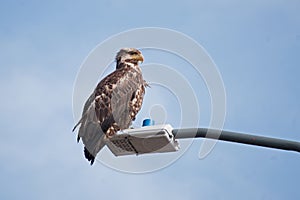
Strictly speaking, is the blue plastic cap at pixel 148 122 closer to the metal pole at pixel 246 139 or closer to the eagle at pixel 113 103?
the metal pole at pixel 246 139

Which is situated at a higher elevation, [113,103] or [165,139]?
[113,103]

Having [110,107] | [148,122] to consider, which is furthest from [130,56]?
[148,122]

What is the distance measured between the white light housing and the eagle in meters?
1.75

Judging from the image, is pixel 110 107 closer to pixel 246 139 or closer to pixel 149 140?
pixel 149 140

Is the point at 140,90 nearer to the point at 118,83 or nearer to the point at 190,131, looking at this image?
the point at 118,83

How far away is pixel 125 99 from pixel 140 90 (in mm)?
500

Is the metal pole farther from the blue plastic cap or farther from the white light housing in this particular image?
the blue plastic cap

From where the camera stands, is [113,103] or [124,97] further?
[124,97]

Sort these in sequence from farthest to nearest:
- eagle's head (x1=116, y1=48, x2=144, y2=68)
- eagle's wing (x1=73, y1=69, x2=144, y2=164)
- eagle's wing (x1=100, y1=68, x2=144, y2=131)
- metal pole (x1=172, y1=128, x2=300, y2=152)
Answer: eagle's head (x1=116, y1=48, x2=144, y2=68), eagle's wing (x1=100, y1=68, x2=144, y2=131), eagle's wing (x1=73, y1=69, x2=144, y2=164), metal pole (x1=172, y1=128, x2=300, y2=152)

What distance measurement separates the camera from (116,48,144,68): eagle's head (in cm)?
1260

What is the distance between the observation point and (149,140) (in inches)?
289

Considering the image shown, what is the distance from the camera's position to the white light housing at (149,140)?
7297 millimetres

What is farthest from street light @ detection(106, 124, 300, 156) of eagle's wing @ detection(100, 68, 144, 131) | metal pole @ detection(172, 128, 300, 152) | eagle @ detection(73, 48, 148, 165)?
eagle's wing @ detection(100, 68, 144, 131)

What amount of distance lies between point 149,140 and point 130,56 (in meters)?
5.52
